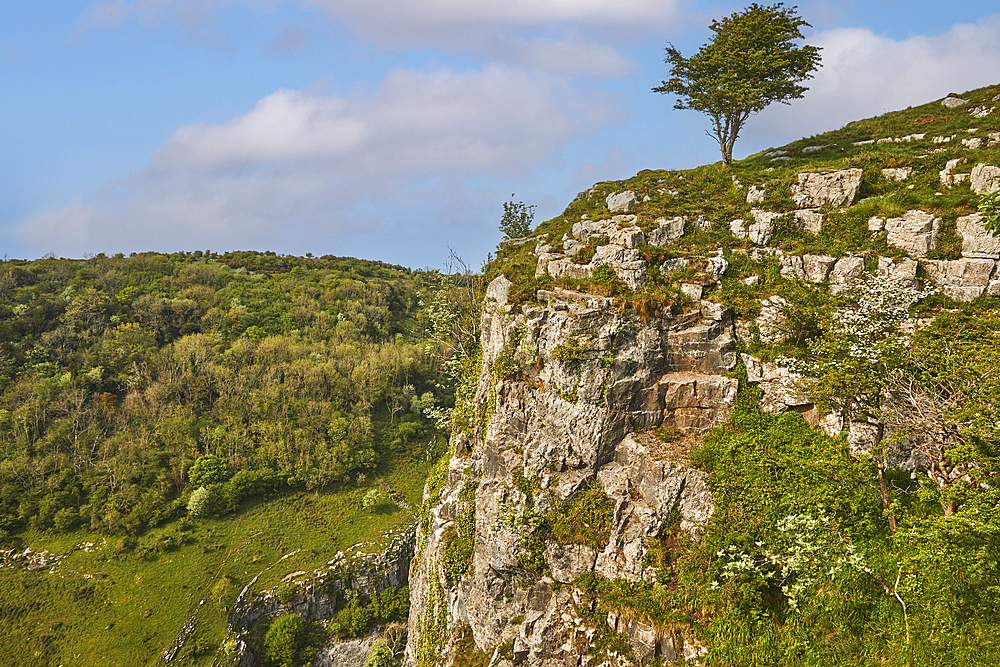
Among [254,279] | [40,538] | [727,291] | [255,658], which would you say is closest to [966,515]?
[727,291]

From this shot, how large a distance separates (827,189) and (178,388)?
5709cm

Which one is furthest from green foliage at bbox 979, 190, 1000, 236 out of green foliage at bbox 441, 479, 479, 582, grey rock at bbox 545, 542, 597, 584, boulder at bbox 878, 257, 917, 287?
green foliage at bbox 441, 479, 479, 582

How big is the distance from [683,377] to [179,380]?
51528mm

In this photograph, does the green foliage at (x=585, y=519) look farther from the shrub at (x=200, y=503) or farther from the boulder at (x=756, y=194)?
the shrub at (x=200, y=503)

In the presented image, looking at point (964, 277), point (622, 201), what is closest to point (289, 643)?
point (622, 201)

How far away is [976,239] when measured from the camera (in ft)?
47.1

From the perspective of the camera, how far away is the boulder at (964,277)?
13789 mm

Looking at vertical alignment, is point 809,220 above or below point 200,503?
above

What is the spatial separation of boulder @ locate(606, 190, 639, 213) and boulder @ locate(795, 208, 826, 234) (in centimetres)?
755

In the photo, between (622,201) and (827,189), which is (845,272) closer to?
(827,189)

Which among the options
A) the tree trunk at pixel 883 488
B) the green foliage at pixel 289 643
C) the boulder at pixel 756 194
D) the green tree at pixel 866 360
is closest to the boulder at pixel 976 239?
the green tree at pixel 866 360

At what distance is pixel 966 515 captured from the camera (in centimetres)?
830

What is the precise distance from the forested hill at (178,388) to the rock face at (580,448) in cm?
1821

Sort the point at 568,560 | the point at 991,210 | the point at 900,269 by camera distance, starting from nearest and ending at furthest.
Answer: the point at 991,210 < the point at 900,269 < the point at 568,560
